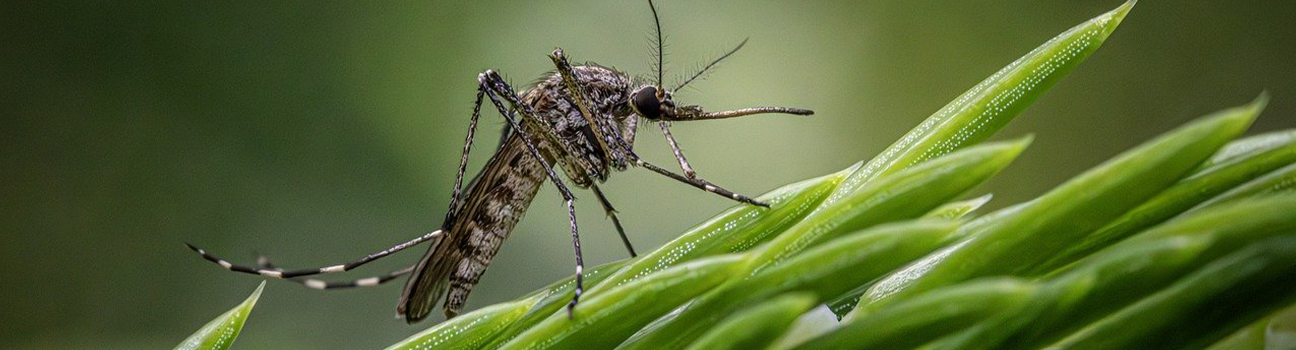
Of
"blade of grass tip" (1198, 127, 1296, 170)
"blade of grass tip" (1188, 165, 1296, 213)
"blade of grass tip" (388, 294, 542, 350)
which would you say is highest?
"blade of grass tip" (1198, 127, 1296, 170)

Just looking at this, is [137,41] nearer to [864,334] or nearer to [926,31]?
[926,31]

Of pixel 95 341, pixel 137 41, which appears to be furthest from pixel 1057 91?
pixel 95 341

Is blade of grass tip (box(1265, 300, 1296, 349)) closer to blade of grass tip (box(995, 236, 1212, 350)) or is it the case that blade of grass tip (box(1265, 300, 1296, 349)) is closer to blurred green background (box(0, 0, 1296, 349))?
blade of grass tip (box(995, 236, 1212, 350))

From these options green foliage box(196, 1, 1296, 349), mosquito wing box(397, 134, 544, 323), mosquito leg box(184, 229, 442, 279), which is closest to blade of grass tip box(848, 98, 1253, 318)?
green foliage box(196, 1, 1296, 349)

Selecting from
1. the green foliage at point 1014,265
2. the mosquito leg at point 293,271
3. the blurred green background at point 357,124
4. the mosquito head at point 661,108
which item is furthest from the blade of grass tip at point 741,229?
the blurred green background at point 357,124

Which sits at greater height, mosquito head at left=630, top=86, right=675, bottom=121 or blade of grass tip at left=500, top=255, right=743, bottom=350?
mosquito head at left=630, top=86, right=675, bottom=121

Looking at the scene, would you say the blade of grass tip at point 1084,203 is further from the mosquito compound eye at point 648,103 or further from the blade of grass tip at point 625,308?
the mosquito compound eye at point 648,103

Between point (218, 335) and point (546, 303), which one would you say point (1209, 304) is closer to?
point (546, 303)

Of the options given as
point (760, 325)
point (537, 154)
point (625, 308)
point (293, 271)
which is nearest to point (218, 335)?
point (625, 308)
